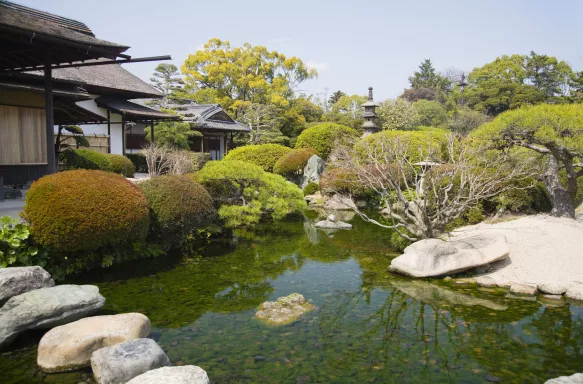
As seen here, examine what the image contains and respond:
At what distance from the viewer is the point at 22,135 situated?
10.4m

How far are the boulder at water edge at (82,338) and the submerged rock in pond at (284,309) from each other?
182 centimetres

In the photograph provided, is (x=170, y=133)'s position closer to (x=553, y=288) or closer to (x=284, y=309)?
(x=284, y=309)

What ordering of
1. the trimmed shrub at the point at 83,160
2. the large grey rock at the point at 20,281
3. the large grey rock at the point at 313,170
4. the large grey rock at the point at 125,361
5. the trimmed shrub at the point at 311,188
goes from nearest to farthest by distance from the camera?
the large grey rock at the point at 125,361 → the large grey rock at the point at 20,281 → the trimmed shrub at the point at 83,160 → the trimmed shrub at the point at 311,188 → the large grey rock at the point at 313,170

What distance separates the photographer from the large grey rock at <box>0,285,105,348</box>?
5.41m

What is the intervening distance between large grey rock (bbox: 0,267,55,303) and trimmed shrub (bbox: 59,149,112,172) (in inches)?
348

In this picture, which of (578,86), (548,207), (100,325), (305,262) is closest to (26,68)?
(100,325)

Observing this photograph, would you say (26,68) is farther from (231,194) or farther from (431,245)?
(431,245)

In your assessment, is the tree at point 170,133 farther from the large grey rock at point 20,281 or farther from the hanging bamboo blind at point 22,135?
the large grey rock at point 20,281

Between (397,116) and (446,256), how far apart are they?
26598 mm

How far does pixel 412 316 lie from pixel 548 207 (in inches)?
337

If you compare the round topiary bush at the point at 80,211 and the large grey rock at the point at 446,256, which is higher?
the round topiary bush at the point at 80,211

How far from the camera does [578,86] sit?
43.6 m

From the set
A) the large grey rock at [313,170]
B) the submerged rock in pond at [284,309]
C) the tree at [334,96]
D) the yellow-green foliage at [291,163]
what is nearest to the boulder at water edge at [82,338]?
the submerged rock in pond at [284,309]

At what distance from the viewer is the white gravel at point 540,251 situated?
8219 millimetres
